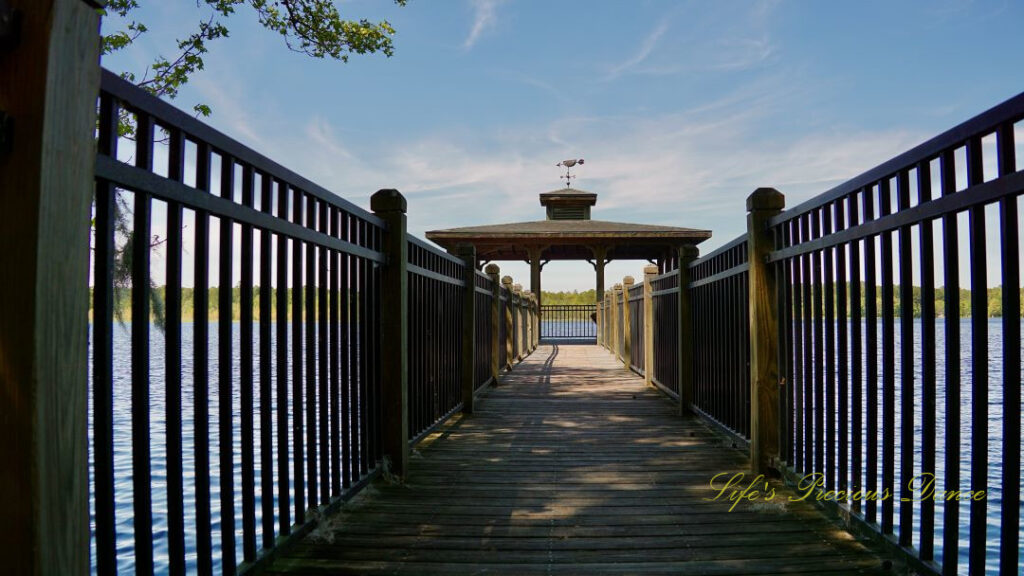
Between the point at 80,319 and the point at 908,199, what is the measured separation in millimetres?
2503

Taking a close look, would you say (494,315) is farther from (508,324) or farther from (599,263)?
(599,263)

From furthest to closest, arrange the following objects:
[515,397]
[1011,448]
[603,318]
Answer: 1. [603,318]
2. [515,397]
3. [1011,448]

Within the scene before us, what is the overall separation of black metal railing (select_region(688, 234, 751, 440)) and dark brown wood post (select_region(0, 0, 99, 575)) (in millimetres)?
3428

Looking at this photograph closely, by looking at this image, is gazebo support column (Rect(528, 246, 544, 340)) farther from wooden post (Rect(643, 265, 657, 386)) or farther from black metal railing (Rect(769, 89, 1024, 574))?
black metal railing (Rect(769, 89, 1024, 574))

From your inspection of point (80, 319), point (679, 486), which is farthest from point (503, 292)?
point (80, 319)

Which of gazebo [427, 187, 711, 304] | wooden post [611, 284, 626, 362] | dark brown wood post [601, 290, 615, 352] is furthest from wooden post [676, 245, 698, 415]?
gazebo [427, 187, 711, 304]

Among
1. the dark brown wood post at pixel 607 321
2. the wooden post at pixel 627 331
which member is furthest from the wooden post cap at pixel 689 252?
the dark brown wood post at pixel 607 321

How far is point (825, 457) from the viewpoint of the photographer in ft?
9.98

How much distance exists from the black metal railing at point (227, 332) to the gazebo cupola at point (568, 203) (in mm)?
20768

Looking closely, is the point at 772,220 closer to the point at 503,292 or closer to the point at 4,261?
the point at 4,261

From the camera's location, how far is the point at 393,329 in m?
3.57

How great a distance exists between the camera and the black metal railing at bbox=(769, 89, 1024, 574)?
67.8 inches

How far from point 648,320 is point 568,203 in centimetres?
1671

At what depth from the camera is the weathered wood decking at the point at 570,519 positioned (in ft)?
8.09
